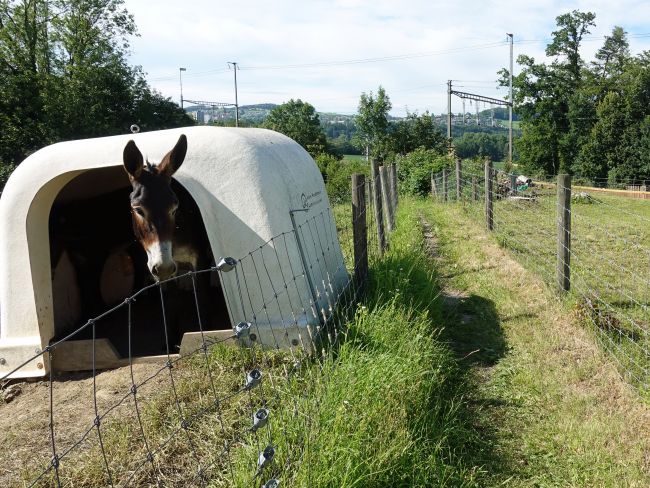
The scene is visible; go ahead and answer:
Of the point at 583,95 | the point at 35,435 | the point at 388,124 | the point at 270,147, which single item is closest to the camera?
the point at 35,435

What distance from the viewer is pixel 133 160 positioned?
4398 mm

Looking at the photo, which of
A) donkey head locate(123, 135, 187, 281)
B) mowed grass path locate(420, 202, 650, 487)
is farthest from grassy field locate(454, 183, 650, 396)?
donkey head locate(123, 135, 187, 281)

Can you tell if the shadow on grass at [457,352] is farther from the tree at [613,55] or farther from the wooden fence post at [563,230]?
the tree at [613,55]

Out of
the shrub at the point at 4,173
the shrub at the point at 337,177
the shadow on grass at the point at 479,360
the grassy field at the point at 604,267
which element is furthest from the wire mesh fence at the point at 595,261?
the shrub at the point at 4,173

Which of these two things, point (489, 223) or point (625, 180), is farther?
point (625, 180)

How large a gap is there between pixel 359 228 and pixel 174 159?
1945 mm

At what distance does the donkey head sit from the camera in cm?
421

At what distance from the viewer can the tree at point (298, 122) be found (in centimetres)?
7031

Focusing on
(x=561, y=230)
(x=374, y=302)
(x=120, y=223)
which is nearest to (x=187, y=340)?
(x=374, y=302)

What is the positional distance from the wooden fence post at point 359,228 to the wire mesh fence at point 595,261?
82.2 inches

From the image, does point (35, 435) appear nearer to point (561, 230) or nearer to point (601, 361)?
point (601, 361)

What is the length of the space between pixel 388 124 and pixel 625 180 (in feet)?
66.8

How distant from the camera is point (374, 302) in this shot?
5.11 metres

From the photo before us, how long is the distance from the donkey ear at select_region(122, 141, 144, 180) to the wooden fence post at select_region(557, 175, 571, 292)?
14.1 feet
